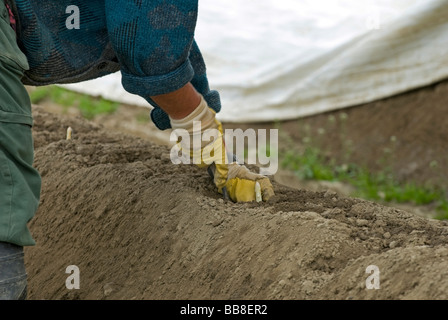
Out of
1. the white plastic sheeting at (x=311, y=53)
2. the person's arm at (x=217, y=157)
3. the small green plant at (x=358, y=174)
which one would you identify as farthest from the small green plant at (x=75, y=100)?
the person's arm at (x=217, y=157)

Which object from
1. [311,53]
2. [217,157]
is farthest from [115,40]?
[311,53]

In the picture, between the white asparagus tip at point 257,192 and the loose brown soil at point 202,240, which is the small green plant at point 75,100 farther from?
the white asparagus tip at point 257,192

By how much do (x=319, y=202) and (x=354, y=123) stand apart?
2892 mm

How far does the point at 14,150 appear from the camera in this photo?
4.60ft

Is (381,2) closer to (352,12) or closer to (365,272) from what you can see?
(352,12)

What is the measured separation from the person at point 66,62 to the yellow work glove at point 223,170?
0.05 meters

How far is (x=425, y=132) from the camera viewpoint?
14.1ft

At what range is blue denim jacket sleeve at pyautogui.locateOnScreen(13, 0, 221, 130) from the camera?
4.89ft

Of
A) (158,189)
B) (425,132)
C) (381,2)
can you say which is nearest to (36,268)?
(158,189)

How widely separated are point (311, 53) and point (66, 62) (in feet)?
11.7

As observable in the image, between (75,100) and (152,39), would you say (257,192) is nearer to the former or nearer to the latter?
(152,39)
